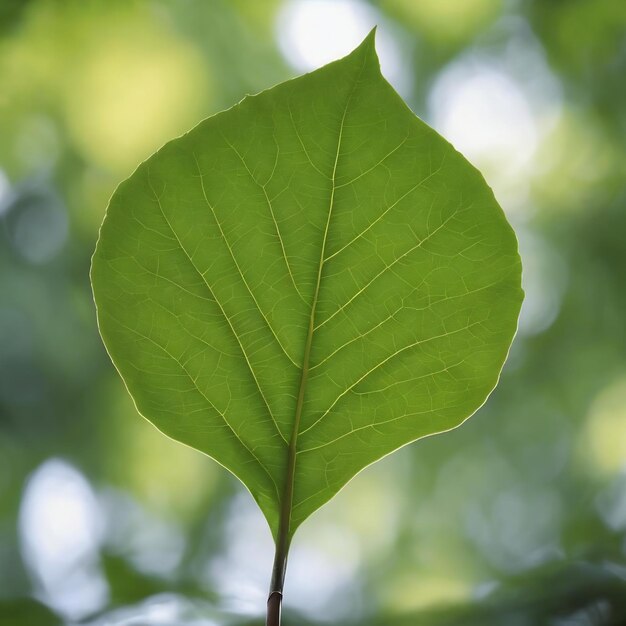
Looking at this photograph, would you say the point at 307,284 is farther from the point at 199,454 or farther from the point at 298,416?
the point at 199,454

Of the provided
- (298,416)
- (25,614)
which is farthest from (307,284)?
(25,614)

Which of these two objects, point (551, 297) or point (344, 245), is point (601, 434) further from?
point (344, 245)

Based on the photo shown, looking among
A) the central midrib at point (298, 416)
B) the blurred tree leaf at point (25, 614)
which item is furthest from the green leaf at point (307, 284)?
the blurred tree leaf at point (25, 614)

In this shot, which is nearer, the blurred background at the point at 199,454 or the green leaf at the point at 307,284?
the green leaf at the point at 307,284

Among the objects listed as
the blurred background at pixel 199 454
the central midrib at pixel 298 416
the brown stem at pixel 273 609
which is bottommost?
the brown stem at pixel 273 609

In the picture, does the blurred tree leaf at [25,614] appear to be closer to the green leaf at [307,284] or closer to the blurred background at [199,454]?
the blurred background at [199,454]

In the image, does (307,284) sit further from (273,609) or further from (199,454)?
(199,454)

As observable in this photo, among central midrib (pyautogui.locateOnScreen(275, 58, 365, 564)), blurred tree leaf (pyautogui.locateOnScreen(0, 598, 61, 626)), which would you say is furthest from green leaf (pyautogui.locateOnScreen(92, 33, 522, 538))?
blurred tree leaf (pyautogui.locateOnScreen(0, 598, 61, 626))

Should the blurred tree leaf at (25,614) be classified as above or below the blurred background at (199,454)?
below

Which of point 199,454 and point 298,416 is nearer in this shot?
point 298,416
